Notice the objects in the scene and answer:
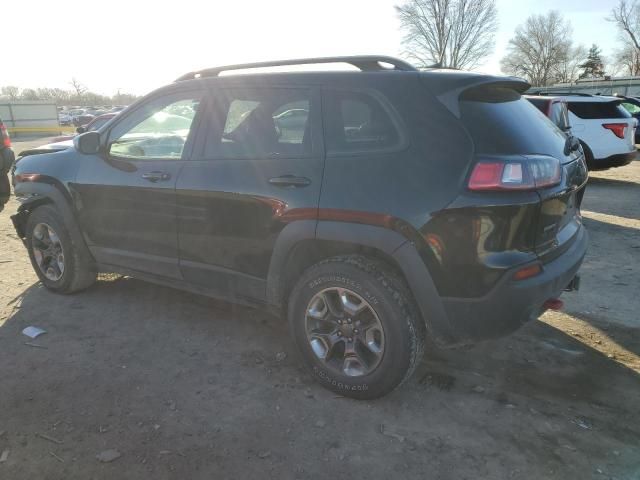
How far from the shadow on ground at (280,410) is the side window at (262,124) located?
1.39 metres

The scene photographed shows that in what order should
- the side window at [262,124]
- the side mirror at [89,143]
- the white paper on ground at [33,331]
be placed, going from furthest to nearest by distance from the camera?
the side mirror at [89,143] < the white paper on ground at [33,331] < the side window at [262,124]

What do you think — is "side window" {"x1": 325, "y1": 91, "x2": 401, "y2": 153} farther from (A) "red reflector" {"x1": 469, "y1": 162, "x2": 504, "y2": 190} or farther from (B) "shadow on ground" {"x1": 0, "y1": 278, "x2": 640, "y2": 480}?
(B) "shadow on ground" {"x1": 0, "y1": 278, "x2": 640, "y2": 480}

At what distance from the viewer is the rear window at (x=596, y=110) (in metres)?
9.92

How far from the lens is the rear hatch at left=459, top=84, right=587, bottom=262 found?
8.08ft

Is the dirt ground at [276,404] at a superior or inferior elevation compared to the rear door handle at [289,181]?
inferior

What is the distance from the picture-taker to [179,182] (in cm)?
340

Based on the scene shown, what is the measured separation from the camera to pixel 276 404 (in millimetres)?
2891

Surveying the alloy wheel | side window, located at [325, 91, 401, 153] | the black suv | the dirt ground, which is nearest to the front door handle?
the black suv

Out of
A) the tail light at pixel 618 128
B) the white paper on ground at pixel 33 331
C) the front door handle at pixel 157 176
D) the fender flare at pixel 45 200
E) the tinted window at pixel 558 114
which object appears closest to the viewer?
the front door handle at pixel 157 176

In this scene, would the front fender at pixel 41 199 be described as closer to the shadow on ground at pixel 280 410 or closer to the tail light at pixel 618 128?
the shadow on ground at pixel 280 410

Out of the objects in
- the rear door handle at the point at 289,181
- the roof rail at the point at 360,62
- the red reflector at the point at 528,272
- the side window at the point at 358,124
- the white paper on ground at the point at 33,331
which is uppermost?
the roof rail at the point at 360,62

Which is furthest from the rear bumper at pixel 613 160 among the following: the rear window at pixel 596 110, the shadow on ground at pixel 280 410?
the shadow on ground at pixel 280 410

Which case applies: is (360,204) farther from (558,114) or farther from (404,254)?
(558,114)

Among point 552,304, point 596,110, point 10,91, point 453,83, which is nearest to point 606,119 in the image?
point 596,110
